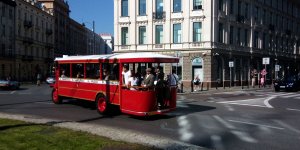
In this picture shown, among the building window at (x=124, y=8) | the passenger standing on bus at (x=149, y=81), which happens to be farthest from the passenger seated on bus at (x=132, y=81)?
the building window at (x=124, y=8)

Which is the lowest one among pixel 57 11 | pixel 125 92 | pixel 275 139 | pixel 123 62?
pixel 275 139

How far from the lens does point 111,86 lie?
15.6 m

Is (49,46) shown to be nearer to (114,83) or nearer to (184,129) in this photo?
(114,83)

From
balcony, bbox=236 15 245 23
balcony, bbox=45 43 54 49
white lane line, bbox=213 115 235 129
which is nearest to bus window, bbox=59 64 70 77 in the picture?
white lane line, bbox=213 115 235 129

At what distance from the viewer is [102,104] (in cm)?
1614

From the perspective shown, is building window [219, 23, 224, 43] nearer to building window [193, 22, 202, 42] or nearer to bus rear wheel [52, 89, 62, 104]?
building window [193, 22, 202, 42]

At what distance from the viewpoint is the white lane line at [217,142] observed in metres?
9.59

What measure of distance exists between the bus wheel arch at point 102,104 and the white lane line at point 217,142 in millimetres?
5766

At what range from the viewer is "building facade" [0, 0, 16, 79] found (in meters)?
67.7

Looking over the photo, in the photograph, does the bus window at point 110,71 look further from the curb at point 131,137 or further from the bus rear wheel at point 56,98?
the bus rear wheel at point 56,98

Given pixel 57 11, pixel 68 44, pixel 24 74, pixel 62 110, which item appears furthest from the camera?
pixel 68 44

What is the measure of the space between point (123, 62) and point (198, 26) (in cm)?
3096

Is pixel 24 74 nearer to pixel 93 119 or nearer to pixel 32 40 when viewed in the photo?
pixel 32 40

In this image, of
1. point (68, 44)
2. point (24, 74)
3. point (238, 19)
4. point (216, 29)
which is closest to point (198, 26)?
point (216, 29)
